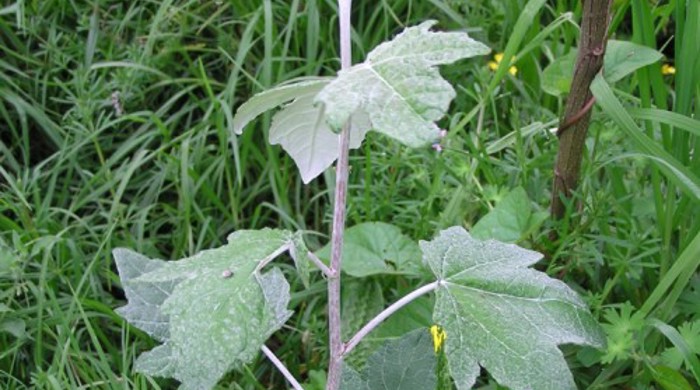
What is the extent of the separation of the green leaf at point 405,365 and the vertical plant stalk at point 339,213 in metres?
0.18

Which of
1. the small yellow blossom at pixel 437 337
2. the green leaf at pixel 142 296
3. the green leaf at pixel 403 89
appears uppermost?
the green leaf at pixel 403 89

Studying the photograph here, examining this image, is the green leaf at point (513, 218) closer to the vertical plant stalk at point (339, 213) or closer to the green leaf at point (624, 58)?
the green leaf at point (624, 58)

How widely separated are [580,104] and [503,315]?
67 centimetres

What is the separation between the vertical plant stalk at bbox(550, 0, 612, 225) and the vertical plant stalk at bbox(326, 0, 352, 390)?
1.92 feet

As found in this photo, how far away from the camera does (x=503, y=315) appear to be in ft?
4.19

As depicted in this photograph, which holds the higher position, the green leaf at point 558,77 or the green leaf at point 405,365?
the green leaf at point 558,77

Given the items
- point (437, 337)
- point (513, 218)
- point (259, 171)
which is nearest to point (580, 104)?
point (513, 218)

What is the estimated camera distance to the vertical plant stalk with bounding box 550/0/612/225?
1.74 m

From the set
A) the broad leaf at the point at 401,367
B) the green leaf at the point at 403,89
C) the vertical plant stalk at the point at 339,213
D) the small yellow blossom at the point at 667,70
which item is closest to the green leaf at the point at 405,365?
the broad leaf at the point at 401,367

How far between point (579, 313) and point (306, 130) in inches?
16.4

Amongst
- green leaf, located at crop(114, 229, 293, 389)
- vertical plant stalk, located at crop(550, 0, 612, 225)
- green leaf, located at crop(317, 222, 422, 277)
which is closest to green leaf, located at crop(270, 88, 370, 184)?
green leaf, located at crop(114, 229, 293, 389)

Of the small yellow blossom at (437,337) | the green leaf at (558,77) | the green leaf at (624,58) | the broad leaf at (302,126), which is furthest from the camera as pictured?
the green leaf at (558,77)

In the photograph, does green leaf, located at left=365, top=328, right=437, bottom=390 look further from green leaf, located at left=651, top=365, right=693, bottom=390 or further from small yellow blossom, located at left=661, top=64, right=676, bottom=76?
small yellow blossom, located at left=661, top=64, right=676, bottom=76

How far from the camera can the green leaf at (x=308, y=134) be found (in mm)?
1307
